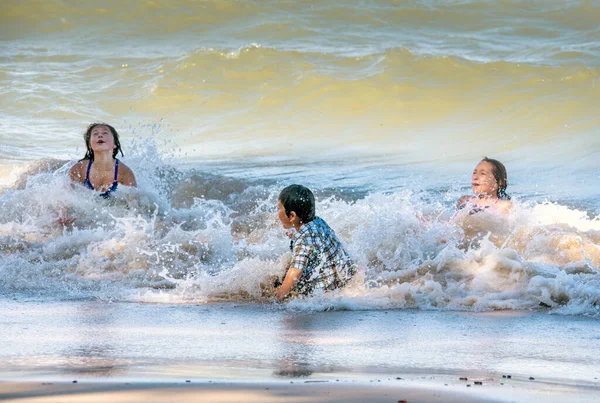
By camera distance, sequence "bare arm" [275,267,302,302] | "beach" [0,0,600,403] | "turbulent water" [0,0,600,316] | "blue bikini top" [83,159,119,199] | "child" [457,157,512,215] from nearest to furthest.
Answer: "beach" [0,0,600,403], "bare arm" [275,267,302,302], "turbulent water" [0,0,600,316], "child" [457,157,512,215], "blue bikini top" [83,159,119,199]

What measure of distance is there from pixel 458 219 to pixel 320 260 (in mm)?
2871

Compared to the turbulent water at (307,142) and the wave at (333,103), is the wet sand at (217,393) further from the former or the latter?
the wave at (333,103)

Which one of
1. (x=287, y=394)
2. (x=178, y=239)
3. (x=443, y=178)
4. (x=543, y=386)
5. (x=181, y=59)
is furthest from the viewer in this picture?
(x=181, y=59)

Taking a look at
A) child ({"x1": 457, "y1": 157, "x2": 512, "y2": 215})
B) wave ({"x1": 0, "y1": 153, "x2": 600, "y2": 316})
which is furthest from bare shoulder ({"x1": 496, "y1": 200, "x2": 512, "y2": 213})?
wave ({"x1": 0, "y1": 153, "x2": 600, "y2": 316})

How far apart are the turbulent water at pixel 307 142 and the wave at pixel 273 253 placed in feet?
0.08

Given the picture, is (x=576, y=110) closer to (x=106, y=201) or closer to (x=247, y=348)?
(x=106, y=201)

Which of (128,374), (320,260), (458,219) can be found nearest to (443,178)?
(458,219)

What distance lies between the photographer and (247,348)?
527 cm

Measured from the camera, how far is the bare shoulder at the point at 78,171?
10.7m

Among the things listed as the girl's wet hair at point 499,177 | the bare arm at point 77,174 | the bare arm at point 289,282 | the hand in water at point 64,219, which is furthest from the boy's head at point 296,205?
the bare arm at point 77,174

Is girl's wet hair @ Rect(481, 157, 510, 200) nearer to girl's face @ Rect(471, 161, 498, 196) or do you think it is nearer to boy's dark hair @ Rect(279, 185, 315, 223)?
girl's face @ Rect(471, 161, 498, 196)

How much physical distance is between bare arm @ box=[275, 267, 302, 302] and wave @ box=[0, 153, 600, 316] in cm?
17

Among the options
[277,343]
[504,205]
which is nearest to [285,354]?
[277,343]

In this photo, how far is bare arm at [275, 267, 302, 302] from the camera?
23.1 feet
